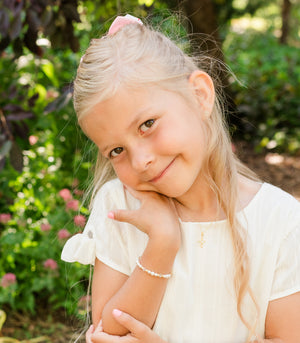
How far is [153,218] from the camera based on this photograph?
147 cm

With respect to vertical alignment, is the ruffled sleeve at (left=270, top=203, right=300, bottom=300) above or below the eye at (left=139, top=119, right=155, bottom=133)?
below

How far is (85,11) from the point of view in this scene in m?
3.26

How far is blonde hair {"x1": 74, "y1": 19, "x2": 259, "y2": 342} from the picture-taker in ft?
4.49

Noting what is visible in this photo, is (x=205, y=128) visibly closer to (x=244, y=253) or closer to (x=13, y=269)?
(x=244, y=253)

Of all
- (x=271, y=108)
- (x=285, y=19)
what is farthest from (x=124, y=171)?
(x=285, y=19)

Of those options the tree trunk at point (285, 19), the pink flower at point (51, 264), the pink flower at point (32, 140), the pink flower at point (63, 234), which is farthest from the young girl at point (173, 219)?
the tree trunk at point (285, 19)

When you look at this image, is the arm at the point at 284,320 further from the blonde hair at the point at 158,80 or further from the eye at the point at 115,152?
the eye at the point at 115,152

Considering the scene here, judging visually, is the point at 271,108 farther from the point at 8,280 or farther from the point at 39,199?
the point at 8,280

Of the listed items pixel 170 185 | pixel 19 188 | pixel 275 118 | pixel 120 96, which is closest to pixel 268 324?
pixel 170 185

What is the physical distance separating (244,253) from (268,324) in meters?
0.23

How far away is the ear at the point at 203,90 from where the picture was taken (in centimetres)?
146

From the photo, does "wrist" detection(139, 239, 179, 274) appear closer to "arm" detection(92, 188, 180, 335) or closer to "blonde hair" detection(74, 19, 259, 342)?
"arm" detection(92, 188, 180, 335)

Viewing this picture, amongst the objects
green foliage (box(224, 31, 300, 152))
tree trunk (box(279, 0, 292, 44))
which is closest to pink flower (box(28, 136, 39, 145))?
green foliage (box(224, 31, 300, 152))

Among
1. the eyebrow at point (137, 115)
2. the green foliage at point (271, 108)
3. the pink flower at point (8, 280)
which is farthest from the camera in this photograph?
the green foliage at point (271, 108)
